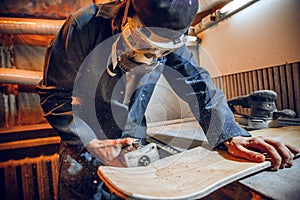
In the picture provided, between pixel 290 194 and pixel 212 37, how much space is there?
1.71 metres

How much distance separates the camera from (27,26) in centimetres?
151

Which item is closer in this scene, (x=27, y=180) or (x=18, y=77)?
(x=18, y=77)

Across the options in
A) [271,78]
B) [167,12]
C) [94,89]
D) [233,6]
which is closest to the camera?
[167,12]

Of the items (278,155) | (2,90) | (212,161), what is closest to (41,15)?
(2,90)

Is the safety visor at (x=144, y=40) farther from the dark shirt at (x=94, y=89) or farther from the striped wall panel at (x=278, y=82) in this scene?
the striped wall panel at (x=278, y=82)

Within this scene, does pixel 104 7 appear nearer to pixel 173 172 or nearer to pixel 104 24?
pixel 104 24

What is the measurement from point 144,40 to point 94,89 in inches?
15.1

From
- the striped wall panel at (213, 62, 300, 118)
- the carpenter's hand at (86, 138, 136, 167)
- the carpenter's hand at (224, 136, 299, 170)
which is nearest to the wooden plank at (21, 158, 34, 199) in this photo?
the carpenter's hand at (86, 138, 136, 167)

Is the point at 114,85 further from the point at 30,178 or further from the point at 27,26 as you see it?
the point at 30,178

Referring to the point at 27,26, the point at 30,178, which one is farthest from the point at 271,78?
the point at 30,178

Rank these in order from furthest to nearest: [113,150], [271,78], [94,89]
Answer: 1. [271,78]
2. [94,89]
3. [113,150]

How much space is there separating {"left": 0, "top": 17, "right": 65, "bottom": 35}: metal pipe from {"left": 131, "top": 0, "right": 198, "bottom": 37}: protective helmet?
114cm

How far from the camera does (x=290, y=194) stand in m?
0.59

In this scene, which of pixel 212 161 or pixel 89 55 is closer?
pixel 212 161
